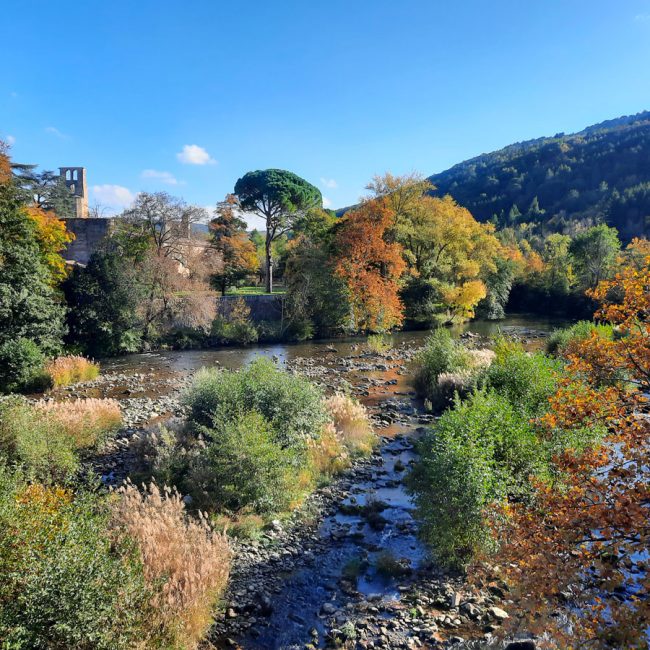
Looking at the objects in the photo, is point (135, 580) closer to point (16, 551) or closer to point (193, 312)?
point (16, 551)

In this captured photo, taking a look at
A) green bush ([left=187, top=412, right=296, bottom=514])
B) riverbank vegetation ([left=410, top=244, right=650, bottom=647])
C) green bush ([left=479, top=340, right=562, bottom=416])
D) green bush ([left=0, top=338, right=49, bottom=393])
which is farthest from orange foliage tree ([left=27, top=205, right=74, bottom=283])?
riverbank vegetation ([left=410, top=244, right=650, bottom=647])

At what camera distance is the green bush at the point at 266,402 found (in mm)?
10414

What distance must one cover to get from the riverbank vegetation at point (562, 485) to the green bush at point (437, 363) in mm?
3532

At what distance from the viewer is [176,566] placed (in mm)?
5574

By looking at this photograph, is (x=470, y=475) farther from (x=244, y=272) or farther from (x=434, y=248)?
(x=244, y=272)

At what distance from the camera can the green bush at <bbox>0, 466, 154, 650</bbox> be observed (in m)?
4.05

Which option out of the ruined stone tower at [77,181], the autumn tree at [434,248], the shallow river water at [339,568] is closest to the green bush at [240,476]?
the shallow river water at [339,568]

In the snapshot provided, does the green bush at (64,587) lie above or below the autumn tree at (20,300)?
below

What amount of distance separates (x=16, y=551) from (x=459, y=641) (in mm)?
5283

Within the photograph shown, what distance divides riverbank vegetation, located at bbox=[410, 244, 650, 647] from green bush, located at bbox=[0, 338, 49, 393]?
16.6m

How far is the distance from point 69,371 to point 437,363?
625 inches

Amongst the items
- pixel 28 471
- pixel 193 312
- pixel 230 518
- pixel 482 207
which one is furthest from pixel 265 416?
pixel 482 207

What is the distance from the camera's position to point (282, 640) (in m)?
5.92

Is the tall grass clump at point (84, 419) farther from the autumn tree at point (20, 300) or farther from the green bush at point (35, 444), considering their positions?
the autumn tree at point (20, 300)
